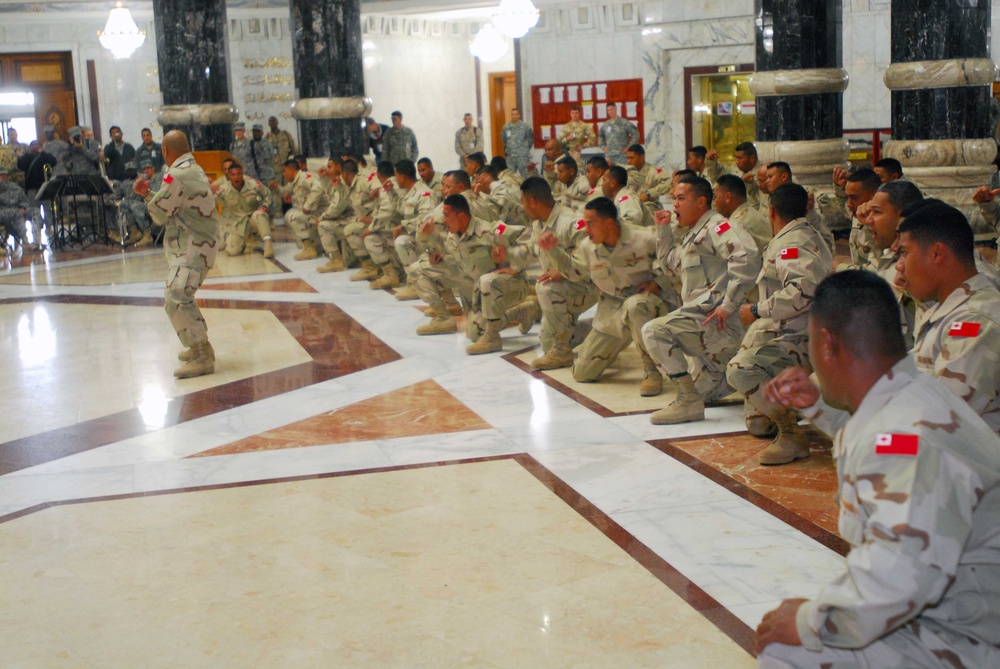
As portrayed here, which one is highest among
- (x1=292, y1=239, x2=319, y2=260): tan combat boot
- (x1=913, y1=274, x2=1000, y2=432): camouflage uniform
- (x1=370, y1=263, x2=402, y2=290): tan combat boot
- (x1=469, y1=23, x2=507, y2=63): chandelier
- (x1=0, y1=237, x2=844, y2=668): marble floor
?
(x1=469, y1=23, x2=507, y2=63): chandelier

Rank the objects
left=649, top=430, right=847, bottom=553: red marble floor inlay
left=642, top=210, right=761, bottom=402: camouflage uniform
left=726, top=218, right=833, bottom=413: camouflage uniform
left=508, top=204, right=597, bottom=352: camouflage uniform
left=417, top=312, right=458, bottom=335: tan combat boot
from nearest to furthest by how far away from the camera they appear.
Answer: left=649, top=430, right=847, bottom=553: red marble floor inlay → left=726, top=218, right=833, bottom=413: camouflage uniform → left=642, top=210, right=761, bottom=402: camouflage uniform → left=508, top=204, right=597, bottom=352: camouflage uniform → left=417, top=312, right=458, bottom=335: tan combat boot

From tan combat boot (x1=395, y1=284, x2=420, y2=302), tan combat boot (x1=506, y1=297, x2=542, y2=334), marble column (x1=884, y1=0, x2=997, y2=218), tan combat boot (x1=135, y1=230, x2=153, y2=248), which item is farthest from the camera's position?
tan combat boot (x1=135, y1=230, x2=153, y2=248)

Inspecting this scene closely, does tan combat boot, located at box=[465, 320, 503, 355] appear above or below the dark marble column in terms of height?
below

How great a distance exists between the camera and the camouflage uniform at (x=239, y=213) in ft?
45.7

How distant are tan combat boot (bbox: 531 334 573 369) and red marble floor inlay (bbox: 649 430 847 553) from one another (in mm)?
1829

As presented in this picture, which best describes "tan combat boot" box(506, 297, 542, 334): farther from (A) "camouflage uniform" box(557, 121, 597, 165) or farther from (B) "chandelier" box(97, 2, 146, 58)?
(A) "camouflage uniform" box(557, 121, 597, 165)

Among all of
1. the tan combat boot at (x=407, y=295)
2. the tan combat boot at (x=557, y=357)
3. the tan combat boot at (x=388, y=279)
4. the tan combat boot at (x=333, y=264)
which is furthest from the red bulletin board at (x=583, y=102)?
the tan combat boot at (x=557, y=357)

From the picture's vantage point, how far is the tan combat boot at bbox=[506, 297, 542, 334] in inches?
327

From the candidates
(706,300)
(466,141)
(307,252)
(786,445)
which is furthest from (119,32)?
(786,445)

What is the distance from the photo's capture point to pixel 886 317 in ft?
7.47

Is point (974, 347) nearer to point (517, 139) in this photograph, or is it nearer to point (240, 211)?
point (240, 211)

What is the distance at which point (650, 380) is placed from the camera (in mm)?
6461

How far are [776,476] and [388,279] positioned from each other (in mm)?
6689

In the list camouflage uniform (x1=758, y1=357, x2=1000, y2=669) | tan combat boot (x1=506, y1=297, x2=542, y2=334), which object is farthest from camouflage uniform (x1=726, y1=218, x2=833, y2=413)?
tan combat boot (x1=506, y1=297, x2=542, y2=334)
